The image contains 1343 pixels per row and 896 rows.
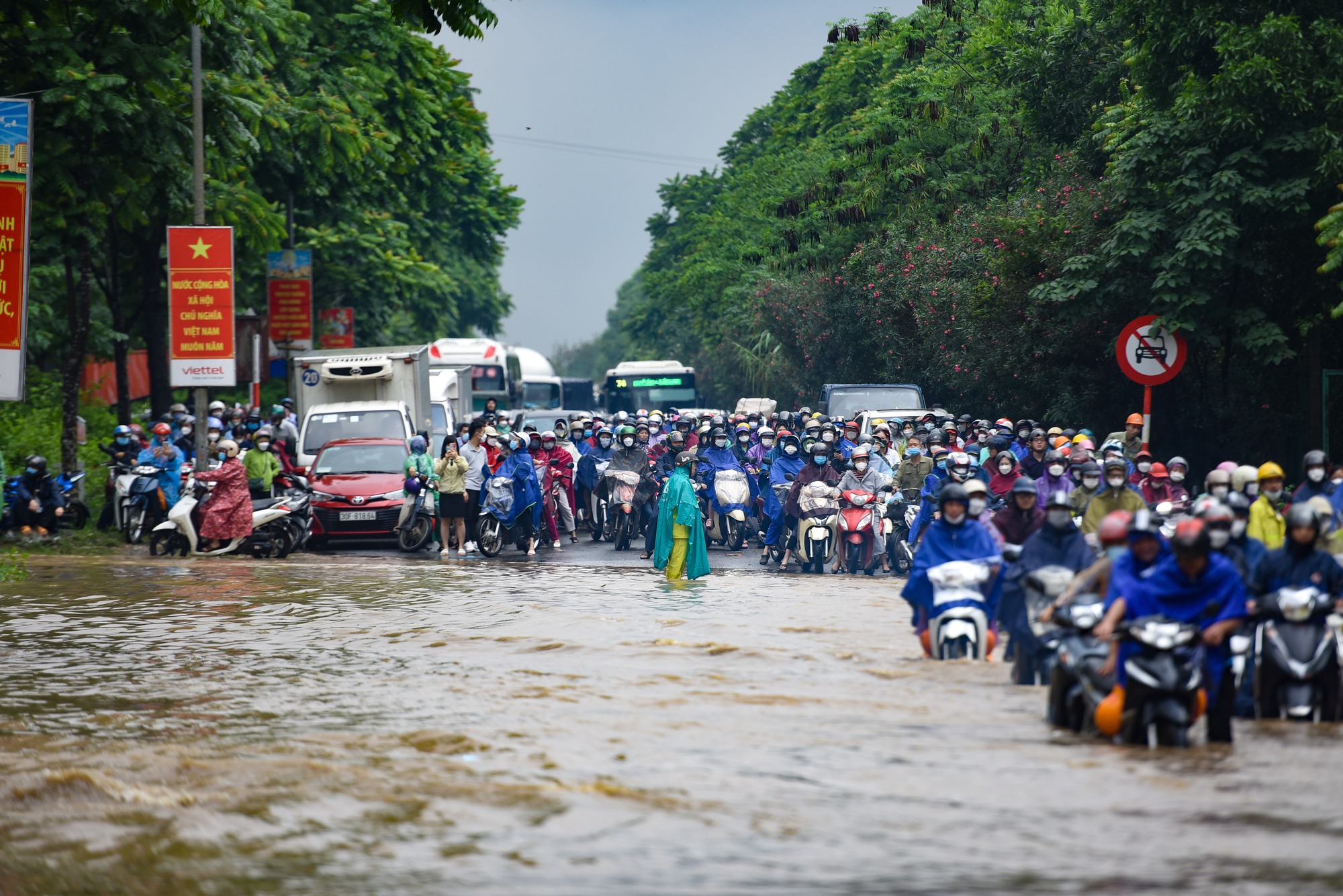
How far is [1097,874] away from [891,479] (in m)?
13.4

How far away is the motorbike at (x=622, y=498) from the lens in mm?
22469

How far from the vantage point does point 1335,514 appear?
12352 mm

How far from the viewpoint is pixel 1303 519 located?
919 centimetres

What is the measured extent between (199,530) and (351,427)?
4157 millimetres

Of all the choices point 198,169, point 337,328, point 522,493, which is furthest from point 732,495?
point 337,328

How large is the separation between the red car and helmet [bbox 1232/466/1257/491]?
39.8ft

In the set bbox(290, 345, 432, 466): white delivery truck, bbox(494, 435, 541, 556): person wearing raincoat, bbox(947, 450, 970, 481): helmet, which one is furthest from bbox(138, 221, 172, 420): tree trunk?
bbox(947, 450, 970, 481): helmet

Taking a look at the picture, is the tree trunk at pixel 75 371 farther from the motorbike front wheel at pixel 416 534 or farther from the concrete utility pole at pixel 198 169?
the motorbike front wheel at pixel 416 534

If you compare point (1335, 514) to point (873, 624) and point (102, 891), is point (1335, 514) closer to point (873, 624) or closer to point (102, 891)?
point (873, 624)

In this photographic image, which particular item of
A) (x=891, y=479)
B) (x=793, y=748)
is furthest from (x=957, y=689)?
(x=891, y=479)

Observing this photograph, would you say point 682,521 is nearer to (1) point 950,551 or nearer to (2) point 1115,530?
(1) point 950,551

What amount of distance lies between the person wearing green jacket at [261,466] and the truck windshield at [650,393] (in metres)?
22.3

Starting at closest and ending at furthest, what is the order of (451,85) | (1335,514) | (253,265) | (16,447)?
(1335,514) < (16,447) < (253,265) < (451,85)

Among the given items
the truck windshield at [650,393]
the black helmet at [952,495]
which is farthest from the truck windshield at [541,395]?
the black helmet at [952,495]
